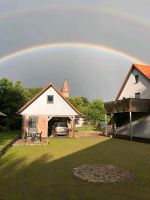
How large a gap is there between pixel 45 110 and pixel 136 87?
37.9ft

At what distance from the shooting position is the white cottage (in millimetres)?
28328

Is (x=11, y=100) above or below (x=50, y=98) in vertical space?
above

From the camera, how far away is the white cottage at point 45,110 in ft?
92.9

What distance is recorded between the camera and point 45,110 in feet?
94.1

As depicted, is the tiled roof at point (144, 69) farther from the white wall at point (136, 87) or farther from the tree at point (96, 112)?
the tree at point (96, 112)

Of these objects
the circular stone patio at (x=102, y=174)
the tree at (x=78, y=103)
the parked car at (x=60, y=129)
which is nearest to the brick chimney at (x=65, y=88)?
the tree at (x=78, y=103)

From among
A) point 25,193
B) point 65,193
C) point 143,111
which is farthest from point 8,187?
point 143,111

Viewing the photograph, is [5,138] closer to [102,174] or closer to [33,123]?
[33,123]

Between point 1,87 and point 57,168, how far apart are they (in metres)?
31.7

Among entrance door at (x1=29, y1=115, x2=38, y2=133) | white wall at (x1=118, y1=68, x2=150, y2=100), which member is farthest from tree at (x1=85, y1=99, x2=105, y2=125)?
entrance door at (x1=29, y1=115, x2=38, y2=133)

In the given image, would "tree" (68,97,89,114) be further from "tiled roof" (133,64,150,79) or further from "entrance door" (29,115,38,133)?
"tiled roof" (133,64,150,79)

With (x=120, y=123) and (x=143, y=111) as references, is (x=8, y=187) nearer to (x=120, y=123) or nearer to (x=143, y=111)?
(x=143, y=111)

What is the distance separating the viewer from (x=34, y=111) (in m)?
28.4

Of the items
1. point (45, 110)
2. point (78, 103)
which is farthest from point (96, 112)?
point (45, 110)
